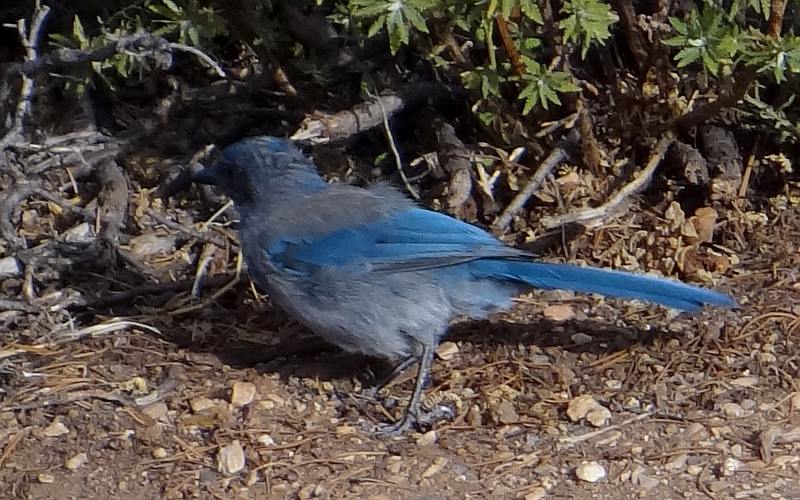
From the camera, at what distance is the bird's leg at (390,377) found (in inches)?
167

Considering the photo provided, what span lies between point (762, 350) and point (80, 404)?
7.15 ft

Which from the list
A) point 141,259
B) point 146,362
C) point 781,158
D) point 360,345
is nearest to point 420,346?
point 360,345

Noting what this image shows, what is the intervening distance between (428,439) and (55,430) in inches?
45.3

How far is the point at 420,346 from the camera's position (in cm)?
416

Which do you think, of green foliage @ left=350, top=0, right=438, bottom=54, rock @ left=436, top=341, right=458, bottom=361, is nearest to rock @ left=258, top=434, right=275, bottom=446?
rock @ left=436, top=341, right=458, bottom=361

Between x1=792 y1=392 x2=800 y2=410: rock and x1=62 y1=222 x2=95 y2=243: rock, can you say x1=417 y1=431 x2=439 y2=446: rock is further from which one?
x1=62 y1=222 x2=95 y2=243: rock

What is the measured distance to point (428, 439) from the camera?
12.8ft

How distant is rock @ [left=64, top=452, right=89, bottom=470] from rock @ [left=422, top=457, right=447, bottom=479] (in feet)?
3.30

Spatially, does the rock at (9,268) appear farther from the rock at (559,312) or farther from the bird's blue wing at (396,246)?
the rock at (559,312)

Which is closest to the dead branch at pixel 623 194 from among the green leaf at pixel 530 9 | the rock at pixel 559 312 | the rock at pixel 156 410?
the rock at pixel 559 312

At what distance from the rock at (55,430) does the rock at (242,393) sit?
0.53 metres

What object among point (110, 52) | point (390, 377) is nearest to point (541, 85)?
point (390, 377)

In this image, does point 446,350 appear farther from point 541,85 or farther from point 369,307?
point 541,85

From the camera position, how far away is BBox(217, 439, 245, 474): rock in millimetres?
3756
